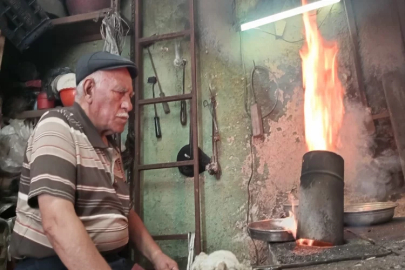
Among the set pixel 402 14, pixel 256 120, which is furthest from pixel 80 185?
pixel 402 14

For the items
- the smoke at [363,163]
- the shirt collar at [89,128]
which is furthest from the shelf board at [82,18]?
the smoke at [363,163]

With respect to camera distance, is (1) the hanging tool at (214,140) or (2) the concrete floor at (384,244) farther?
(1) the hanging tool at (214,140)

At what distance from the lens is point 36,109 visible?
2.86 metres

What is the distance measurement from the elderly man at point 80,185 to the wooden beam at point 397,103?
5.28 ft

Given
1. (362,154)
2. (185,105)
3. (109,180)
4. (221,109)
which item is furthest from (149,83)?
(362,154)

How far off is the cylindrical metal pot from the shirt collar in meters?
0.91

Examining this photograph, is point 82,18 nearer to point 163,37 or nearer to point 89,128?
point 163,37

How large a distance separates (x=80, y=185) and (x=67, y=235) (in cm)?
23

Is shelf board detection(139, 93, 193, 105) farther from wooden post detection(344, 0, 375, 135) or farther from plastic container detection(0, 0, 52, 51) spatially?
wooden post detection(344, 0, 375, 135)

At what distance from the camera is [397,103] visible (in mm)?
2268

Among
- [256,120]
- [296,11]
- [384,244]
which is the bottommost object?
[384,244]

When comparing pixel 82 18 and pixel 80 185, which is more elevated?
pixel 82 18

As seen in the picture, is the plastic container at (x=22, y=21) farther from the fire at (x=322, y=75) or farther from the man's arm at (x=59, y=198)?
the fire at (x=322, y=75)

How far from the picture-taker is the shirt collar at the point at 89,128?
1.52 m
